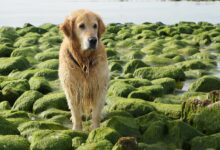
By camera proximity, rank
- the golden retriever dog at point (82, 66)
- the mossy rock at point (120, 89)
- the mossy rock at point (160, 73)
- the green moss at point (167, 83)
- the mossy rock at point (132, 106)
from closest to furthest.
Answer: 1. the golden retriever dog at point (82, 66)
2. the mossy rock at point (132, 106)
3. the mossy rock at point (120, 89)
4. the green moss at point (167, 83)
5. the mossy rock at point (160, 73)

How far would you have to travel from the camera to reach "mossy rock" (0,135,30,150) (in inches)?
201

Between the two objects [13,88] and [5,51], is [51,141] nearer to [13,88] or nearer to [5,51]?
[13,88]

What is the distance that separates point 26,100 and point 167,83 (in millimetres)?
2527

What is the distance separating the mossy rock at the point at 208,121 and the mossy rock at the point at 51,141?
5.53 feet

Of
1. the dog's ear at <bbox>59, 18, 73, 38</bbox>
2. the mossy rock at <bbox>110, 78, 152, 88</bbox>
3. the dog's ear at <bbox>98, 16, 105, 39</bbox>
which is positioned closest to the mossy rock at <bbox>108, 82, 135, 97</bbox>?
the mossy rock at <bbox>110, 78, 152, 88</bbox>

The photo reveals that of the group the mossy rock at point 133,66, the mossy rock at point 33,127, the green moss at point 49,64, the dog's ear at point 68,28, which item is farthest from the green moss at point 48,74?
the mossy rock at point 33,127

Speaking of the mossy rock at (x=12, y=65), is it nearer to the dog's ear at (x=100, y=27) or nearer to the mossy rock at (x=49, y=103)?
the mossy rock at (x=49, y=103)

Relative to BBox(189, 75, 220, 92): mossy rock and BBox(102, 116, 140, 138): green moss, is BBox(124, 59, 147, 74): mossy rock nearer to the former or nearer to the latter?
BBox(189, 75, 220, 92): mossy rock

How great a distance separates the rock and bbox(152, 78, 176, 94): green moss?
3545 mm

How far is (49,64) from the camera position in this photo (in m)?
10.4

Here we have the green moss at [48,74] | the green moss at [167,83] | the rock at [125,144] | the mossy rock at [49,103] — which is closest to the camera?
the rock at [125,144]

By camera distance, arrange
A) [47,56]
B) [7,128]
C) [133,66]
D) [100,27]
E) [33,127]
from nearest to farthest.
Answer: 1. [7,128]
2. [33,127]
3. [100,27]
4. [133,66]
5. [47,56]

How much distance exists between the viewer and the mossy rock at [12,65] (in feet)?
32.6

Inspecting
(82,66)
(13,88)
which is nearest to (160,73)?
(13,88)
